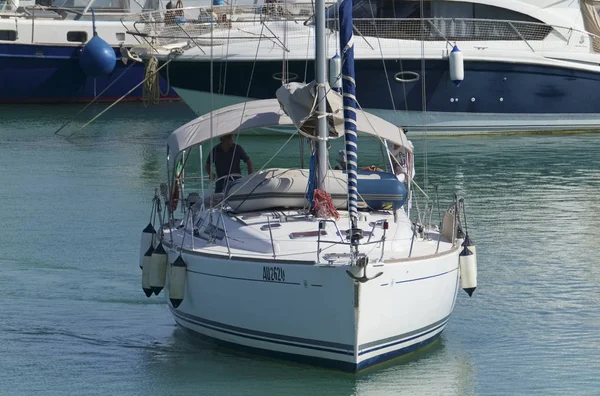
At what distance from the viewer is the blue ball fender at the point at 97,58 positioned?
4072cm

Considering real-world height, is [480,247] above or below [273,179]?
below

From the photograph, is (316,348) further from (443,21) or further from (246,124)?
(443,21)

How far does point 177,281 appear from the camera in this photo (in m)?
12.0

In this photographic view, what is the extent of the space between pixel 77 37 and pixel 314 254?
3358cm

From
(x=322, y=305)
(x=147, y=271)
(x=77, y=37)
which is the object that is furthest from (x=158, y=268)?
(x=77, y=37)

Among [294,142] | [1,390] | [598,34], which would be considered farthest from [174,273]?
[598,34]

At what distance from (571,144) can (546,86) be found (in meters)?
1.56

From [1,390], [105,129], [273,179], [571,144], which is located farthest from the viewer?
[105,129]

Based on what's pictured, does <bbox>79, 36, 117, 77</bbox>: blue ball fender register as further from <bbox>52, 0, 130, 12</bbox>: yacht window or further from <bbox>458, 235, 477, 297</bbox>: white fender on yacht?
<bbox>458, 235, 477, 297</bbox>: white fender on yacht

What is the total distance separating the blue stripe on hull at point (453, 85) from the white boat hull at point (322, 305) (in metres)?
17.8

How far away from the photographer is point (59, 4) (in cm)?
4622

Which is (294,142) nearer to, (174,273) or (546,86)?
(546,86)

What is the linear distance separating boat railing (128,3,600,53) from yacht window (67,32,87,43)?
41.0ft

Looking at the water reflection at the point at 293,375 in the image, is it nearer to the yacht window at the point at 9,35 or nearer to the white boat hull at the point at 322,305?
the white boat hull at the point at 322,305
